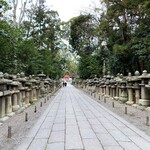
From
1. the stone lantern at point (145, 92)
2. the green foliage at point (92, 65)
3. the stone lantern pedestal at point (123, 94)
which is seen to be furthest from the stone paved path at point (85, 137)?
the green foliage at point (92, 65)

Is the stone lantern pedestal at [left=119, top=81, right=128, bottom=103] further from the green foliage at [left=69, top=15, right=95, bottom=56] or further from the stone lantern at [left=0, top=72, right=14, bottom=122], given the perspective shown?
the green foliage at [left=69, top=15, right=95, bottom=56]

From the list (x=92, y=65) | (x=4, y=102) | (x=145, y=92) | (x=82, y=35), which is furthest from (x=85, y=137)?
(x=82, y=35)

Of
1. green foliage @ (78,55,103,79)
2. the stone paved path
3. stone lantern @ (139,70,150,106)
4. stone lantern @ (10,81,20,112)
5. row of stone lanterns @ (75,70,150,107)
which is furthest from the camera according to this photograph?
green foliage @ (78,55,103,79)

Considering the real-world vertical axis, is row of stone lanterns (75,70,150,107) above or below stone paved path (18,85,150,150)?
above

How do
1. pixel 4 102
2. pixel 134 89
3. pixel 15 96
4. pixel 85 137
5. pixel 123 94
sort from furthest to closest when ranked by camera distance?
pixel 123 94 → pixel 134 89 → pixel 15 96 → pixel 4 102 → pixel 85 137

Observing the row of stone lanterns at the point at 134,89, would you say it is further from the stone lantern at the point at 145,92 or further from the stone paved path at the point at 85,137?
the stone paved path at the point at 85,137

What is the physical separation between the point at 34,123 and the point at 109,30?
63.5ft

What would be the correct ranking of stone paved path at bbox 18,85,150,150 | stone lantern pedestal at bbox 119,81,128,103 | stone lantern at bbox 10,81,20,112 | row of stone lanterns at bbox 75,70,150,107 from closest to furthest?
stone paved path at bbox 18,85,150,150
stone lantern at bbox 10,81,20,112
row of stone lanterns at bbox 75,70,150,107
stone lantern pedestal at bbox 119,81,128,103

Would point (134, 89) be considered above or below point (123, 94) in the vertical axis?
above

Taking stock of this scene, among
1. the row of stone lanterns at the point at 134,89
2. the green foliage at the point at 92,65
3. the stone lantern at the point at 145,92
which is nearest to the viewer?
the stone lantern at the point at 145,92

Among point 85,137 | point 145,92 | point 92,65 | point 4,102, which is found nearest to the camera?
point 85,137

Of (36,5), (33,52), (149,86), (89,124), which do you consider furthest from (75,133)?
(36,5)

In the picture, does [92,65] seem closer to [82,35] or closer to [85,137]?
[82,35]

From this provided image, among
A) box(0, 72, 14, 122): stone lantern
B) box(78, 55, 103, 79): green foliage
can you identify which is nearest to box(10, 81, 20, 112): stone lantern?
box(0, 72, 14, 122): stone lantern
